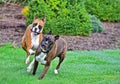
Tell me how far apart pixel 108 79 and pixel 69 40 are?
16.2 feet

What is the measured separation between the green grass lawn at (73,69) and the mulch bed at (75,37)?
89 centimetres

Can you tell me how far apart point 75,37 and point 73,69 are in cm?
454

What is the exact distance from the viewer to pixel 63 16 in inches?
626

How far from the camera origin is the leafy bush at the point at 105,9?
1941 centimetres

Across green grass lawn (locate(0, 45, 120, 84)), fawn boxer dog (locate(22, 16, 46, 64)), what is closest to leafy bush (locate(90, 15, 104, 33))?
green grass lawn (locate(0, 45, 120, 84))

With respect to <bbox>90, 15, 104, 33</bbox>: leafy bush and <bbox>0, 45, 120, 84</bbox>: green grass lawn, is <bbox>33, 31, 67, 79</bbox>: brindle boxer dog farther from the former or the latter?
<bbox>90, 15, 104, 33</bbox>: leafy bush

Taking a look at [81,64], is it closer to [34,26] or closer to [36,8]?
[34,26]

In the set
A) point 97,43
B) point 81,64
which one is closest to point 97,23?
point 97,43

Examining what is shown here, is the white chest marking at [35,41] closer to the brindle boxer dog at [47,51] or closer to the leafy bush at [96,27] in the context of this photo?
the brindle boxer dog at [47,51]

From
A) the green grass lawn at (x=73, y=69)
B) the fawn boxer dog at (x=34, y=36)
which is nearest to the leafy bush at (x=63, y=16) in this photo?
the green grass lawn at (x=73, y=69)

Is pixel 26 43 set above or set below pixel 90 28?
above

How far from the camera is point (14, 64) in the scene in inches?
444

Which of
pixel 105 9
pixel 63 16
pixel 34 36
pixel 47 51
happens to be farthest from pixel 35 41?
pixel 105 9

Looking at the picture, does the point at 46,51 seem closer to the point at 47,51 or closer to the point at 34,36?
the point at 47,51
